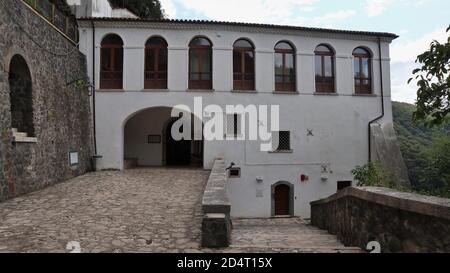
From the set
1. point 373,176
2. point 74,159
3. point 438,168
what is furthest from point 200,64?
point 438,168

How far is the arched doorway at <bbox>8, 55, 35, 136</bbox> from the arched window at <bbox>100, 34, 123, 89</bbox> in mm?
4696

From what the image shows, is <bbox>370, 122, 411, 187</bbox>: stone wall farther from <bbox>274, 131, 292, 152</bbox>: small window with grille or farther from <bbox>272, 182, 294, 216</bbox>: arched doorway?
<bbox>272, 182, 294, 216</bbox>: arched doorway

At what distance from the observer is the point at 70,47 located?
1120 centimetres

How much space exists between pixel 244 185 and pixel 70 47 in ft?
26.9

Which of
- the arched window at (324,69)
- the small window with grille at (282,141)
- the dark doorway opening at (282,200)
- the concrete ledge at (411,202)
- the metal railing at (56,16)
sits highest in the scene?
the metal railing at (56,16)

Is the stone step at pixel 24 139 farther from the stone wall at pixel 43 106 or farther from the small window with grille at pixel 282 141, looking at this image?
the small window with grille at pixel 282 141

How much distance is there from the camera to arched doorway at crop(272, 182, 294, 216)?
13852 mm

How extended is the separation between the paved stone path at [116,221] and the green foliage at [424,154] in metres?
3.12

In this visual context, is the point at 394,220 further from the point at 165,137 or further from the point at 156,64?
the point at 165,137

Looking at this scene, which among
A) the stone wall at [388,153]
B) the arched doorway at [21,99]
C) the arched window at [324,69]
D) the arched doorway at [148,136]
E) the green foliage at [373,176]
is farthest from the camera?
the arched doorway at [148,136]

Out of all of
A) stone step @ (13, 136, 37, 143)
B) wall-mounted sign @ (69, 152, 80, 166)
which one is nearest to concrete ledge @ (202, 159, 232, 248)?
stone step @ (13, 136, 37, 143)

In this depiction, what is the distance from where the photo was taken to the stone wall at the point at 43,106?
7070 millimetres

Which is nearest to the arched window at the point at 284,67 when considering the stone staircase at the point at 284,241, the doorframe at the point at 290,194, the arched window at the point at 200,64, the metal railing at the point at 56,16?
the arched window at the point at 200,64

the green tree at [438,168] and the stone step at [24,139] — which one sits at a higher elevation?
the stone step at [24,139]
